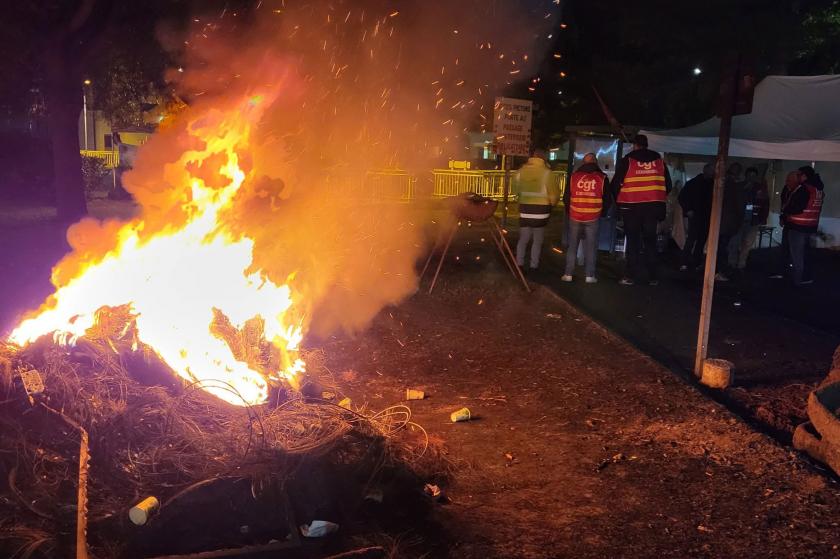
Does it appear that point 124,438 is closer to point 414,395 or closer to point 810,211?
point 414,395

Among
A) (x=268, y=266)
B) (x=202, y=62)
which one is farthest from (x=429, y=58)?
(x=268, y=266)

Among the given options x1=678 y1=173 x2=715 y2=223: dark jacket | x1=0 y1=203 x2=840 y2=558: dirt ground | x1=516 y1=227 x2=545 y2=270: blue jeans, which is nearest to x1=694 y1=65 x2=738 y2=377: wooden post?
x1=0 y1=203 x2=840 y2=558: dirt ground

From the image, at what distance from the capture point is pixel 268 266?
696cm

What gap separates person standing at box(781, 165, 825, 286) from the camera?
10.4m

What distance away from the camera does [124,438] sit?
4273 millimetres

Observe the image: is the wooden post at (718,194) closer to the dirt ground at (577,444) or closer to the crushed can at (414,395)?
the dirt ground at (577,444)

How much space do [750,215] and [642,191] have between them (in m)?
3.58

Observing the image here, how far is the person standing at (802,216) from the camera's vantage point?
10391mm

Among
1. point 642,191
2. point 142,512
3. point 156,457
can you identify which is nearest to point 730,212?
point 642,191

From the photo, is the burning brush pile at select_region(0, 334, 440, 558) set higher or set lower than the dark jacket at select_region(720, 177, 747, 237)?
lower

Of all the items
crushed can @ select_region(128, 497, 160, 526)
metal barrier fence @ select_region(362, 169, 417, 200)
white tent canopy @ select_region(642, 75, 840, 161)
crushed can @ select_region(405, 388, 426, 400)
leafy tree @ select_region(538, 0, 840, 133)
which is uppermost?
leafy tree @ select_region(538, 0, 840, 133)

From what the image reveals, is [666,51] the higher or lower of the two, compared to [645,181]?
higher

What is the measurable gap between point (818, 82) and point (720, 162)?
8.47m

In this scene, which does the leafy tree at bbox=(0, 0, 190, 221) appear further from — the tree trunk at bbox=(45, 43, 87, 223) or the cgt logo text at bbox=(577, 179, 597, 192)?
the cgt logo text at bbox=(577, 179, 597, 192)
